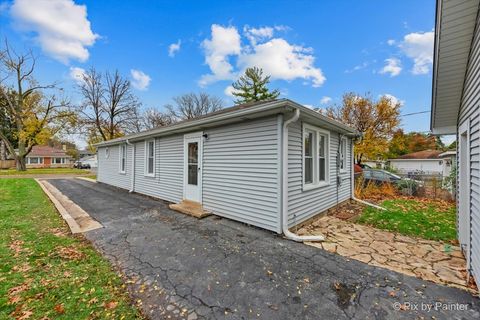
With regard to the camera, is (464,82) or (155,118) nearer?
(464,82)

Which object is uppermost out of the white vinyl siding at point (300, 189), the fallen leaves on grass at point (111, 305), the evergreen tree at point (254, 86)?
the evergreen tree at point (254, 86)

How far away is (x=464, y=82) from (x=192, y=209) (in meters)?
6.26

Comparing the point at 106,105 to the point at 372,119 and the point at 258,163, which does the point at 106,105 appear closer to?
the point at 258,163

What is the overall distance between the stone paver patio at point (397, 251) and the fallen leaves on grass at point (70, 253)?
3.96 metres

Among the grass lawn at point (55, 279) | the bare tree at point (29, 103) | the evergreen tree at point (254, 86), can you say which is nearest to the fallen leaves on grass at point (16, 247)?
the grass lawn at point (55, 279)

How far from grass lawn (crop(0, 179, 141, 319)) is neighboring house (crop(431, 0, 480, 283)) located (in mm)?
4228

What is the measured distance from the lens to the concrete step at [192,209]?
5.52 metres

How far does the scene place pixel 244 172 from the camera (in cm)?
492

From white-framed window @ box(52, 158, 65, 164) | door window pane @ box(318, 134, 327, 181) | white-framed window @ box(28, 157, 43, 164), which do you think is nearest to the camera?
door window pane @ box(318, 134, 327, 181)

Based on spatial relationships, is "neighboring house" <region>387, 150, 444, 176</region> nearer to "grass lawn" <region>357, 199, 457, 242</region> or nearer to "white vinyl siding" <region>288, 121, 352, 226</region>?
"grass lawn" <region>357, 199, 457, 242</region>

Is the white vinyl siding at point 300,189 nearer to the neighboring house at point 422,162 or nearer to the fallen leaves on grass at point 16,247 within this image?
the fallen leaves on grass at point 16,247

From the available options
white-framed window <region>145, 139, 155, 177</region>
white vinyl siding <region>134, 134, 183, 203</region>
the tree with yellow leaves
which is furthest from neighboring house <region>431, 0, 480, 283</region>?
the tree with yellow leaves

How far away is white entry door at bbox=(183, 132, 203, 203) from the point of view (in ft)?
19.9

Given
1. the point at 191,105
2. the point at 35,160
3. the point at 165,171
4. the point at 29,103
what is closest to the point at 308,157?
the point at 165,171
